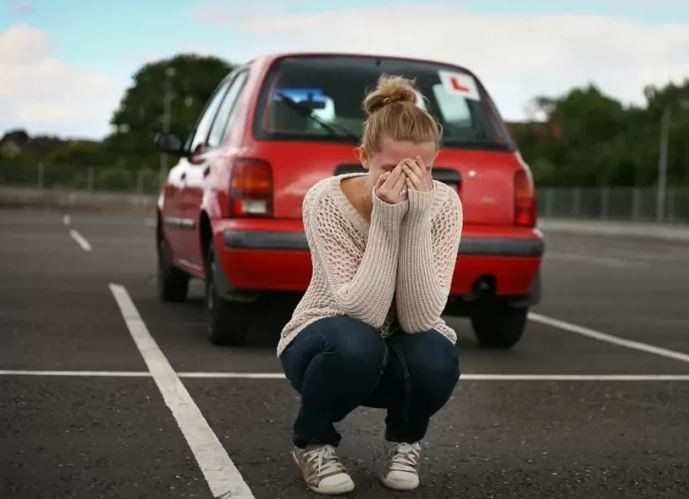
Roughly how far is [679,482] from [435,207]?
1249mm

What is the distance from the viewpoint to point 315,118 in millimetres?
8023

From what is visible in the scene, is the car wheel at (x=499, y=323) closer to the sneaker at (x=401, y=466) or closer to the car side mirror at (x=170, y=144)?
the car side mirror at (x=170, y=144)

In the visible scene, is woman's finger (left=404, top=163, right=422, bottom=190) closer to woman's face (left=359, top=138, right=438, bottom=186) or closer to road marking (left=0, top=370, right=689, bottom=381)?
woman's face (left=359, top=138, right=438, bottom=186)

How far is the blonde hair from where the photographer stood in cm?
421

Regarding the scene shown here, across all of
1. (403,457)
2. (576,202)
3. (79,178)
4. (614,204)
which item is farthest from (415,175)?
(79,178)

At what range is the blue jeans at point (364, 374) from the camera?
4.29 m

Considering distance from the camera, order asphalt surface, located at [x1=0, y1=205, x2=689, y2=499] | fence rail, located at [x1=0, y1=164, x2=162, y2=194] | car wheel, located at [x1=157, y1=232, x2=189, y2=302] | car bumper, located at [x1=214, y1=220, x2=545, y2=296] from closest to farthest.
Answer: asphalt surface, located at [x1=0, y1=205, x2=689, y2=499] → car bumper, located at [x1=214, y1=220, x2=545, y2=296] → car wheel, located at [x1=157, y1=232, x2=189, y2=302] → fence rail, located at [x1=0, y1=164, x2=162, y2=194]

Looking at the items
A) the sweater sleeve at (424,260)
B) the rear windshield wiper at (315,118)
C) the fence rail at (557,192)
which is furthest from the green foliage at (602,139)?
the sweater sleeve at (424,260)

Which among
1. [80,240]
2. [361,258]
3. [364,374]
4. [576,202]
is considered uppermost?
[361,258]

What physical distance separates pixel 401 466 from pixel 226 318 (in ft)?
12.2

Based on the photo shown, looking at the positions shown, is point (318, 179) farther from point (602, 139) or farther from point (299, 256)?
point (602, 139)

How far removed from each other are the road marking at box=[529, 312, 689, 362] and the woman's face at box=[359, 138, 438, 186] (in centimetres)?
428

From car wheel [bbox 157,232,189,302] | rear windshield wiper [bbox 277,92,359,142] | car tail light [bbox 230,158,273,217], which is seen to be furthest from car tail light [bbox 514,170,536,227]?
car wheel [bbox 157,232,189,302]

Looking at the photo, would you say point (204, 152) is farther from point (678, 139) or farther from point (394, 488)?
point (678, 139)
